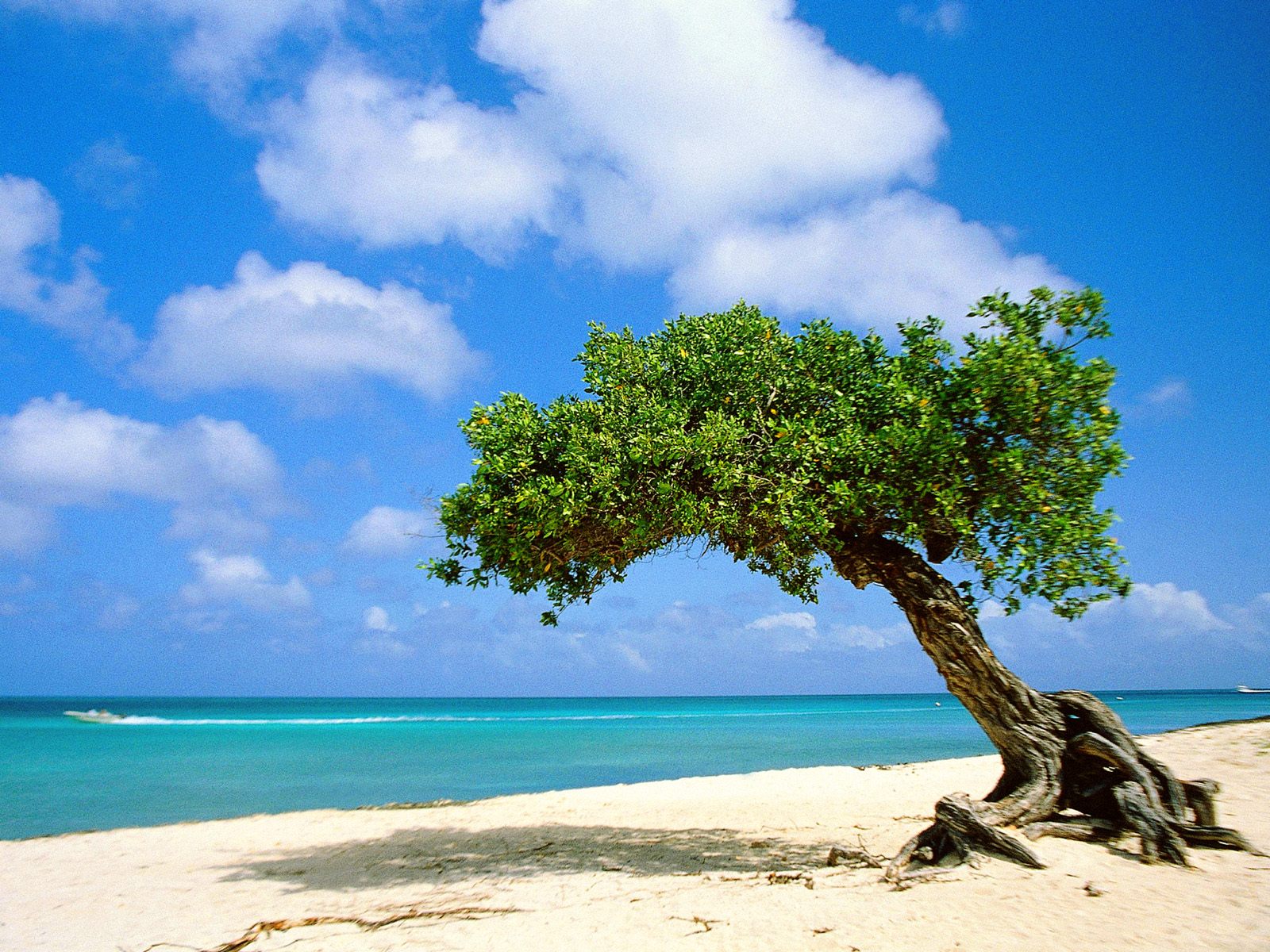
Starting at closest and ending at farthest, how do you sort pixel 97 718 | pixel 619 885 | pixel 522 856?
pixel 619 885, pixel 522 856, pixel 97 718

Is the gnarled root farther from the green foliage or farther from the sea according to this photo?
the sea

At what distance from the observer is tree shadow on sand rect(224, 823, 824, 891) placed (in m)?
10.5

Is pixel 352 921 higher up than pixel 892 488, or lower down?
lower down

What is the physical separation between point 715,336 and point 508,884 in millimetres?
7112

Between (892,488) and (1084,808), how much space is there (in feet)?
15.1

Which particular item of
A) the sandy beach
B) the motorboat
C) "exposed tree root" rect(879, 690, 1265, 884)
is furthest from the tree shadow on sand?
the motorboat

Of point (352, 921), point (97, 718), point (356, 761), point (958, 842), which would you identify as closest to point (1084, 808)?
point (958, 842)

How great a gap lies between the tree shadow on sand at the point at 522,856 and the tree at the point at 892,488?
2781 millimetres

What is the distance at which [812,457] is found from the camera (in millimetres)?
9805

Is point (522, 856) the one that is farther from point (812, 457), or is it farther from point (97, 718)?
point (97, 718)

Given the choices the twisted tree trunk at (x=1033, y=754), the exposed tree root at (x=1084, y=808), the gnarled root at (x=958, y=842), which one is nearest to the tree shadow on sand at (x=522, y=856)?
the gnarled root at (x=958, y=842)

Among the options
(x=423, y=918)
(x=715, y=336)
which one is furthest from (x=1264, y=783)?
(x=423, y=918)

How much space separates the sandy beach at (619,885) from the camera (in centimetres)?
712

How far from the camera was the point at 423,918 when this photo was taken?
27.4 feet
